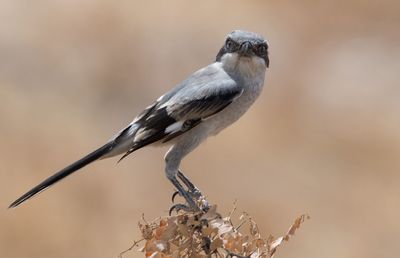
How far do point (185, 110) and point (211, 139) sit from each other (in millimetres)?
5145

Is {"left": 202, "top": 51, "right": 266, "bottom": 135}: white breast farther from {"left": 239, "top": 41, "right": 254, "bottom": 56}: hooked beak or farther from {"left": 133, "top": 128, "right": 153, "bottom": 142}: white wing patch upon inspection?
{"left": 133, "top": 128, "right": 153, "bottom": 142}: white wing patch

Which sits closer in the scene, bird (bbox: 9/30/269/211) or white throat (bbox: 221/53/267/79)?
bird (bbox: 9/30/269/211)

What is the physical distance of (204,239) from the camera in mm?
3262

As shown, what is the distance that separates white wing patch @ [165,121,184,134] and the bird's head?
17.3 inches

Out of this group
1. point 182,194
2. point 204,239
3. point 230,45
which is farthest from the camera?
point 230,45

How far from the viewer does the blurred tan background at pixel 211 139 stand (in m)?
8.41

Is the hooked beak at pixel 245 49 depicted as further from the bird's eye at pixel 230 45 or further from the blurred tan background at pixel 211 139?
the blurred tan background at pixel 211 139

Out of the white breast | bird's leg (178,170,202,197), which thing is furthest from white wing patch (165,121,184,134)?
bird's leg (178,170,202,197)

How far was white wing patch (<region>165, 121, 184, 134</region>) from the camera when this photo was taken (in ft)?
14.5

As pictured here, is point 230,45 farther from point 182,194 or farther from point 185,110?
point 182,194

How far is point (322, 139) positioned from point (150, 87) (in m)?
2.31

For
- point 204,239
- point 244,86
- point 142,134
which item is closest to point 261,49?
point 244,86

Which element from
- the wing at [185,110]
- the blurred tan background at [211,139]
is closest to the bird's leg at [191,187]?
the wing at [185,110]

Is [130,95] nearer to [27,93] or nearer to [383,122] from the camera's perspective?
[27,93]
